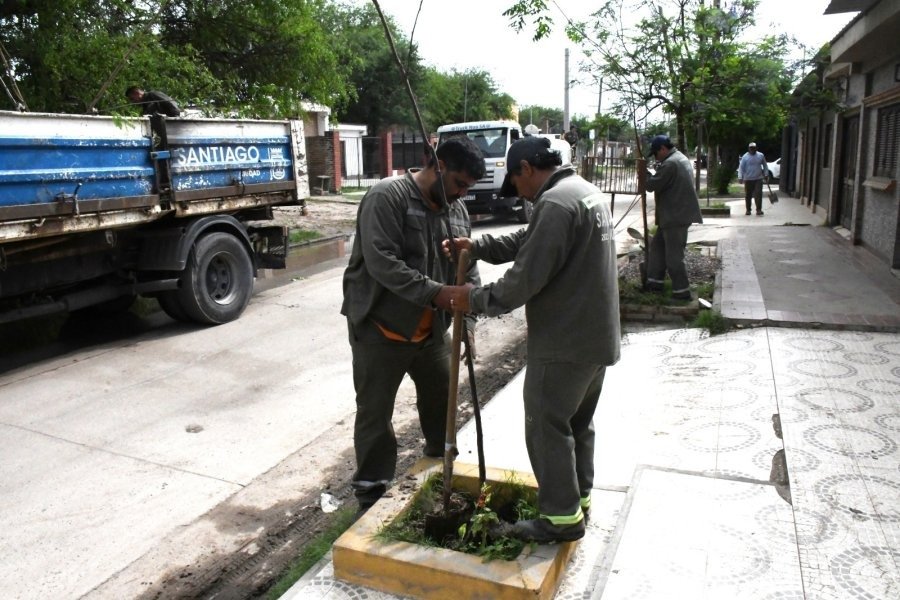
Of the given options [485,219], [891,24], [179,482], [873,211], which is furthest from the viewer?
[485,219]

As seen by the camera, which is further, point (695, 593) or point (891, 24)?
point (891, 24)

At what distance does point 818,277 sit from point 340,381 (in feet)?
20.2

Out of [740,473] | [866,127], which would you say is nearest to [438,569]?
[740,473]

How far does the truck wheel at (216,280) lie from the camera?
293 inches

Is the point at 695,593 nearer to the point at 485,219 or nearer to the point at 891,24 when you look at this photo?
the point at 891,24

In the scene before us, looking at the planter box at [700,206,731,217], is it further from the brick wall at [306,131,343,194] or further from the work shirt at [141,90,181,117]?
the brick wall at [306,131,343,194]

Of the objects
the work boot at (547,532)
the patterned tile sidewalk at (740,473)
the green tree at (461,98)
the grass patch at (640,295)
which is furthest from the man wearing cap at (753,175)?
Answer: the green tree at (461,98)

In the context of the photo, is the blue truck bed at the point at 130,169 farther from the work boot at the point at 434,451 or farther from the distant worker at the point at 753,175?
the distant worker at the point at 753,175

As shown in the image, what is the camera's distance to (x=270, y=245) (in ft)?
29.7

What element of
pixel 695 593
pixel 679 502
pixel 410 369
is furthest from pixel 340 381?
pixel 695 593

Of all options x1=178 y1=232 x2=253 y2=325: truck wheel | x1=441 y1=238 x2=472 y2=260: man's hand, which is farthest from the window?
x1=441 y1=238 x2=472 y2=260: man's hand

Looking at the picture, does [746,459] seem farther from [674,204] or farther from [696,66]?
[696,66]

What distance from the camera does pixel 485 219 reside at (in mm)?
18125

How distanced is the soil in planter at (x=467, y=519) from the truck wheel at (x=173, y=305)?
4.81 meters
